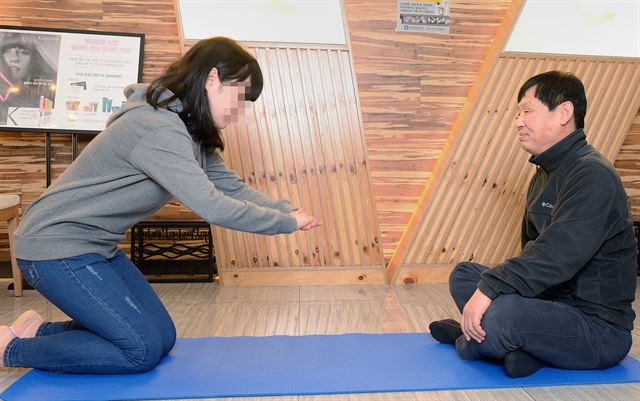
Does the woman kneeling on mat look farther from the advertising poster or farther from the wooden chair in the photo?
the advertising poster

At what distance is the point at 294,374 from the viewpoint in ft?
6.29

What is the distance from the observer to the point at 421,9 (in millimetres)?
3795

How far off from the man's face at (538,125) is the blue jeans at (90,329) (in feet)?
4.66

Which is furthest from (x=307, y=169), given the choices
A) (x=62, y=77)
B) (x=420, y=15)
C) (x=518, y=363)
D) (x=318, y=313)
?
(x=518, y=363)

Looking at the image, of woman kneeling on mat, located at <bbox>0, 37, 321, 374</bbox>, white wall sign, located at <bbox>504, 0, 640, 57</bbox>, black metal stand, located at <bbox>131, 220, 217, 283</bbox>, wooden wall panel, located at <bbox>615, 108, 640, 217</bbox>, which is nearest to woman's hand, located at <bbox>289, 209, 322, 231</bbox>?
woman kneeling on mat, located at <bbox>0, 37, 321, 374</bbox>

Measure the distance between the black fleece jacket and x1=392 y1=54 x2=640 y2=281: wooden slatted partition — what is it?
60.2 inches

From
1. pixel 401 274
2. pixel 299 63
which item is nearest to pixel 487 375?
pixel 401 274

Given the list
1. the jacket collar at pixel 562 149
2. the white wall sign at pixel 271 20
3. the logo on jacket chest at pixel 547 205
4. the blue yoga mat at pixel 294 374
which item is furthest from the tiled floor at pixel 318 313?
the white wall sign at pixel 271 20

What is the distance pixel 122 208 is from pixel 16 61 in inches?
85.2

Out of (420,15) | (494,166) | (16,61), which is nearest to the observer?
(16,61)

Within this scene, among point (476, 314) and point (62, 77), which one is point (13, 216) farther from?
point (476, 314)

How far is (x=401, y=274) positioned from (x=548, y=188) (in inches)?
67.7

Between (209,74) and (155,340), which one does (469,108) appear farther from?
(155,340)

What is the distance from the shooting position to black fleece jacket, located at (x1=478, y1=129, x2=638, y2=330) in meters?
1.86
